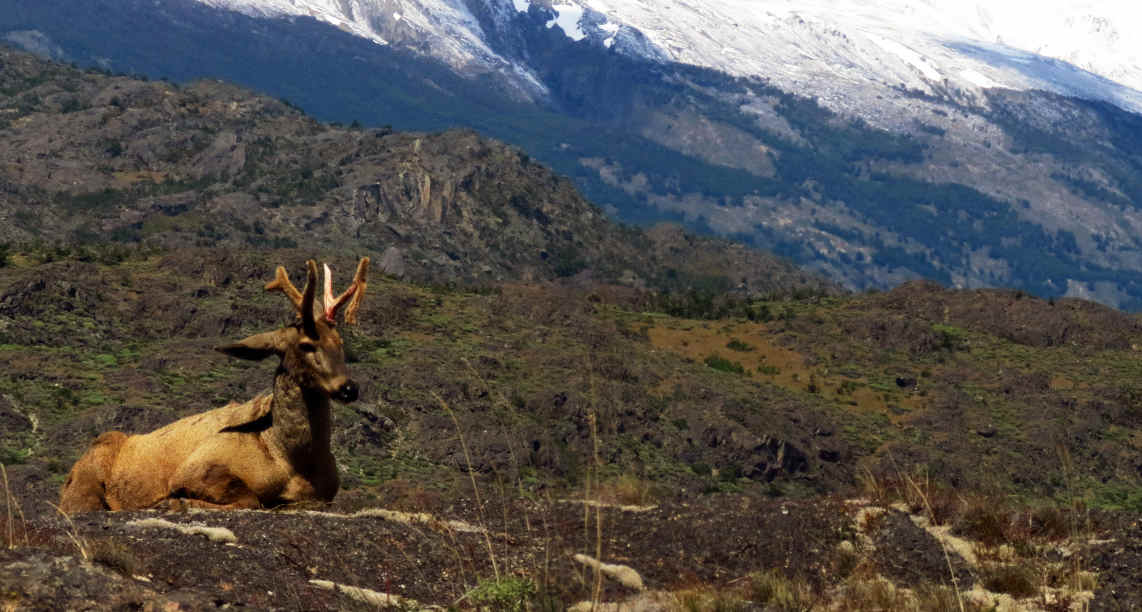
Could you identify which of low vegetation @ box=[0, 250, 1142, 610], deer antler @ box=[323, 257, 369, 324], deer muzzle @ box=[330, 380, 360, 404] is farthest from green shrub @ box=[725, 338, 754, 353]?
deer muzzle @ box=[330, 380, 360, 404]

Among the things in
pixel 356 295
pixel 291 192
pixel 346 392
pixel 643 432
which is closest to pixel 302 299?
pixel 356 295

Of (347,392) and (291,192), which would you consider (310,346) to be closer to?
(347,392)

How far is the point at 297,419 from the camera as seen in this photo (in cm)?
1742

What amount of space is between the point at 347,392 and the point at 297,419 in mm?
1042

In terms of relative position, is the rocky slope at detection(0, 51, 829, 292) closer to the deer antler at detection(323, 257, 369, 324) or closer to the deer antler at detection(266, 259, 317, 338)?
the deer antler at detection(323, 257, 369, 324)

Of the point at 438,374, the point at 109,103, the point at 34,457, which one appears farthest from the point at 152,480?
the point at 109,103

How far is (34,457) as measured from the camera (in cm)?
3653

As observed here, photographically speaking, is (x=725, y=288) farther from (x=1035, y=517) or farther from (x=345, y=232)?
(x=1035, y=517)

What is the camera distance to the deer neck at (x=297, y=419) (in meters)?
17.4

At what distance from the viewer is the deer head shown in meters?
17.0

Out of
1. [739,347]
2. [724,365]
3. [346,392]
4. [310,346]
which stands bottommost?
[739,347]

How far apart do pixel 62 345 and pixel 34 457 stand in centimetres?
1636

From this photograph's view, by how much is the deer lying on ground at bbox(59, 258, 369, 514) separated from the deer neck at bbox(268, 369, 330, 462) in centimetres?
1

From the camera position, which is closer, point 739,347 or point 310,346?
point 310,346
